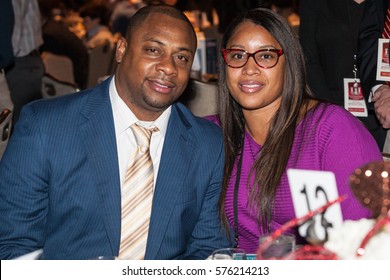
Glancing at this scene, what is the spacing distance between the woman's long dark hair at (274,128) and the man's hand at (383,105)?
90 cm

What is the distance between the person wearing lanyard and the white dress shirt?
11.7 inches

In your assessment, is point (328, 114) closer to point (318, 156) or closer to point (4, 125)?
point (318, 156)

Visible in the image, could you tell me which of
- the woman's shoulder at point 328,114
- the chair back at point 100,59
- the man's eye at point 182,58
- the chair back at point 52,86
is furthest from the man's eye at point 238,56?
the chair back at point 100,59

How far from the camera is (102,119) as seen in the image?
7.30ft

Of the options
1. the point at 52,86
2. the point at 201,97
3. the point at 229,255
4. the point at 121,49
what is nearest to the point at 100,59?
the point at 52,86

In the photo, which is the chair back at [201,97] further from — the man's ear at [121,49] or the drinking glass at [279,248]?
the drinking glass at [279,248]

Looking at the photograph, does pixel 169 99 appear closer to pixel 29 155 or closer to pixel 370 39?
pixel 29 155

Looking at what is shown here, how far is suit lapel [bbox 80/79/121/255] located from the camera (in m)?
2.11

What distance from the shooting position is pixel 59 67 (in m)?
6.61

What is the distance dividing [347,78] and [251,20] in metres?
1.39

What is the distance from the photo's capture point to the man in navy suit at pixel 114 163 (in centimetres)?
213

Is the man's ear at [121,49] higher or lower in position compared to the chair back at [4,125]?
higher

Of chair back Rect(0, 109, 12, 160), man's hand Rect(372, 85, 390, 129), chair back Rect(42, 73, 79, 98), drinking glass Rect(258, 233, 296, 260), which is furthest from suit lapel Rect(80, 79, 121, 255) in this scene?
chair back Rect(42, 73, 79, 98)

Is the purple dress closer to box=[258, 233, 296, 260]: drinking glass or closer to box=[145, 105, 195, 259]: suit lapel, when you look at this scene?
box=[145, 105, 195, 259]: suit lapel
